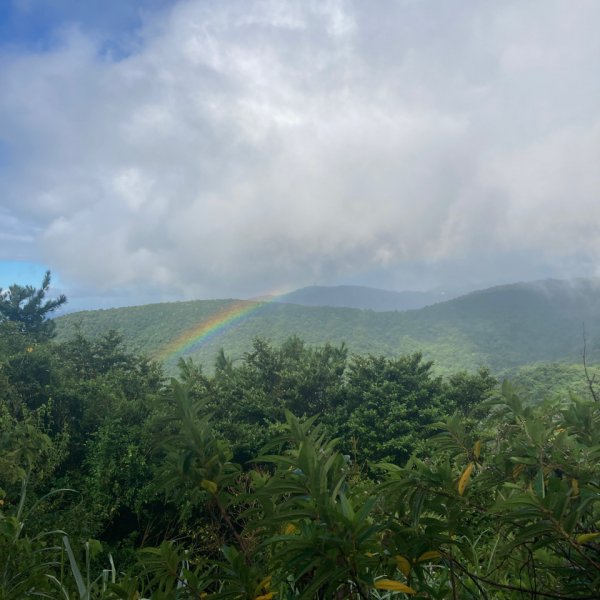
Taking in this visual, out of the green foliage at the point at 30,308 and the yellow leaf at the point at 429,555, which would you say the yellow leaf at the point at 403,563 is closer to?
the yellow leaf at the point at 429,555

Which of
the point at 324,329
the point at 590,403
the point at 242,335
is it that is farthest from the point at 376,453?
the point at 324,329

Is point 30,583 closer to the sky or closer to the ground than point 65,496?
closer to the sky

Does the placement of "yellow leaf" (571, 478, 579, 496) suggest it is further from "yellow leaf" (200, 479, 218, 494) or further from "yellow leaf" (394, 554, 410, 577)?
"yellow leaf" (200, 479, 218, 494)

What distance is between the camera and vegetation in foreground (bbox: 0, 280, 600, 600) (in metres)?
1.32

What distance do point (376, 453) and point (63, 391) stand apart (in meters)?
12.1

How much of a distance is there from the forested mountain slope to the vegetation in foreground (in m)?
58.7

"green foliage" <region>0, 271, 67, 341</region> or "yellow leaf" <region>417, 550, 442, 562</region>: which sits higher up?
"green foliage" <region>0, 271, 67, 341</region>

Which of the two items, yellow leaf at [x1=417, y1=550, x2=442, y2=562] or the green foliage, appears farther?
the green foliage

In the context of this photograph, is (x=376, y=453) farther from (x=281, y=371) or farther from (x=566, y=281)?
(x=566, y=281)

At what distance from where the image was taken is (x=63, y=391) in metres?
16.6

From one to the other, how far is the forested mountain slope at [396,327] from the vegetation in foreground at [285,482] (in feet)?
193

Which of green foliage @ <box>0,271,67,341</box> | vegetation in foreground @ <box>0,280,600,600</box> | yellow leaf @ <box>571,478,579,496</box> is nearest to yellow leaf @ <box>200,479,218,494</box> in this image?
vegetation in foreground @ <box>0,280,600,600</box>

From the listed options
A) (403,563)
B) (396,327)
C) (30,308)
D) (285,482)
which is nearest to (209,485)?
(285,482)

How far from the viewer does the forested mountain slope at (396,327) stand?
89750 millimetres
